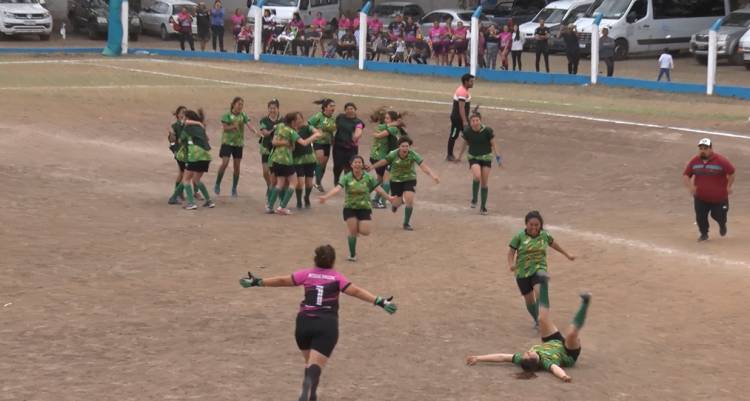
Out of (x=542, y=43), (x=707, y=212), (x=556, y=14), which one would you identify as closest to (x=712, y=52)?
(x=542, y=43)

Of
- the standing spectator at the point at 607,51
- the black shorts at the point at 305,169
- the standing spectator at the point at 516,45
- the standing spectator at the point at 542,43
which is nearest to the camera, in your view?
the black shorts at the point at 305,169

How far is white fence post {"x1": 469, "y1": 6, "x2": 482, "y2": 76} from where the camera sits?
3759 centimetres

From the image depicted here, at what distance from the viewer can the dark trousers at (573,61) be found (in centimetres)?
3744

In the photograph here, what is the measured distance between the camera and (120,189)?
23.3m

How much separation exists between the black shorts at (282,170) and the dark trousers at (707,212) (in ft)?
19.9

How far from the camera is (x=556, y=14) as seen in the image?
46281 millimetres

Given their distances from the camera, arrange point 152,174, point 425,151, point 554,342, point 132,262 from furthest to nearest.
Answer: point 425,151
point 152,174
point 132,262
point 554,342

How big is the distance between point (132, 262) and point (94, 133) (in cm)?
1149

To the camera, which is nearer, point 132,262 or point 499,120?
point 132,262

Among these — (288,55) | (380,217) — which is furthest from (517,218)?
(288,55)

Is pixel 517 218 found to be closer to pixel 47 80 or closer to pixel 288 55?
pixel 47 80

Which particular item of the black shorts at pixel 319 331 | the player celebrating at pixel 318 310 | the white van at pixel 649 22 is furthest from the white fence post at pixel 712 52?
the black shorts at pixel 319 331

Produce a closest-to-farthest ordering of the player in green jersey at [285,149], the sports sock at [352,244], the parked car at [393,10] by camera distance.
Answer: the sports sock at [352,244], the player in green jersey at [285,149], the parked car at [393,10]

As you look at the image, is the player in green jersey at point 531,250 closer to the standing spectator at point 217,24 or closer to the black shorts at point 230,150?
the black shorts at point 230,150
